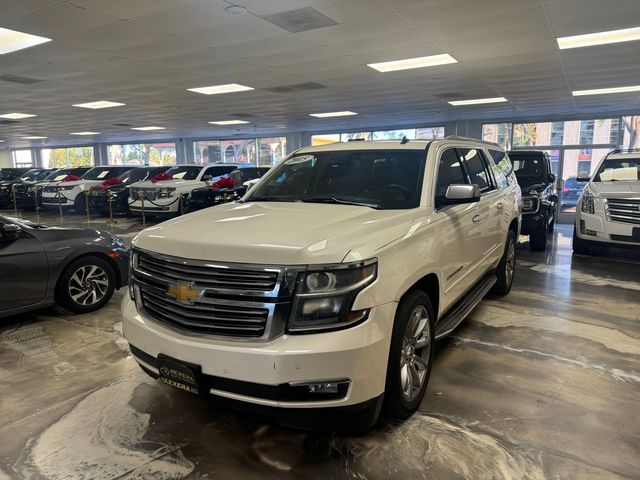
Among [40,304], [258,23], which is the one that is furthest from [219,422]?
[258,23]

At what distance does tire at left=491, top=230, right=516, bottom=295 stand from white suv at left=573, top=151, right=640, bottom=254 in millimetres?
2666

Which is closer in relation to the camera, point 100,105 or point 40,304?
point 40,304

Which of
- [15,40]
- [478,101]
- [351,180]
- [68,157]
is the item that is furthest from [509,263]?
[68,157]

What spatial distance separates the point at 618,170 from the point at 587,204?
1281 mm

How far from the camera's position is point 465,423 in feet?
9.19

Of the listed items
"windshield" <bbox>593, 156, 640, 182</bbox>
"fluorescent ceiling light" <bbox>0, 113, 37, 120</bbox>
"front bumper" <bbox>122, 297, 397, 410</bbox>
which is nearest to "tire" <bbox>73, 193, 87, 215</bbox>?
"fluorescent ceiling light" <bbox>0, 113, 37, 120</bbox>

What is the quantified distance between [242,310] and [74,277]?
3.29 m

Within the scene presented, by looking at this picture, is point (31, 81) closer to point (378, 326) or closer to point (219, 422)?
point (219, 422)

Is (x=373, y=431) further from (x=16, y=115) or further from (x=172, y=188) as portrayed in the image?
(x=16, y=115)

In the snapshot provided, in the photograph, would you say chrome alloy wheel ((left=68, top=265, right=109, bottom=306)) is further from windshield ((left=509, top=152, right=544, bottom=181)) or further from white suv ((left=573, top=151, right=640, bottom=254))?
windshield ((left=509, top=152, right=544, bottom=181))

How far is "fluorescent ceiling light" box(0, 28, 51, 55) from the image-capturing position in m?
6.43

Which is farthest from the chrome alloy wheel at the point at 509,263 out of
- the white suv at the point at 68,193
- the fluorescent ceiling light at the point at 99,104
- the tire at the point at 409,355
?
the white suv at the point at 68,193

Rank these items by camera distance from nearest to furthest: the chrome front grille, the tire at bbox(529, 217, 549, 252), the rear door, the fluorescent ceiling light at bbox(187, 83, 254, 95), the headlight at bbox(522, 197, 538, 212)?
the rear door, the chrome front grille, the headlight at bbox(522, 197, 538, 212), the tire at bbox(529, 217, 549, 252), the fluorescent ceiling light at bbox(187, 83, 254, 95)

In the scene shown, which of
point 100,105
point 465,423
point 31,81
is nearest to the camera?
point 465,423
